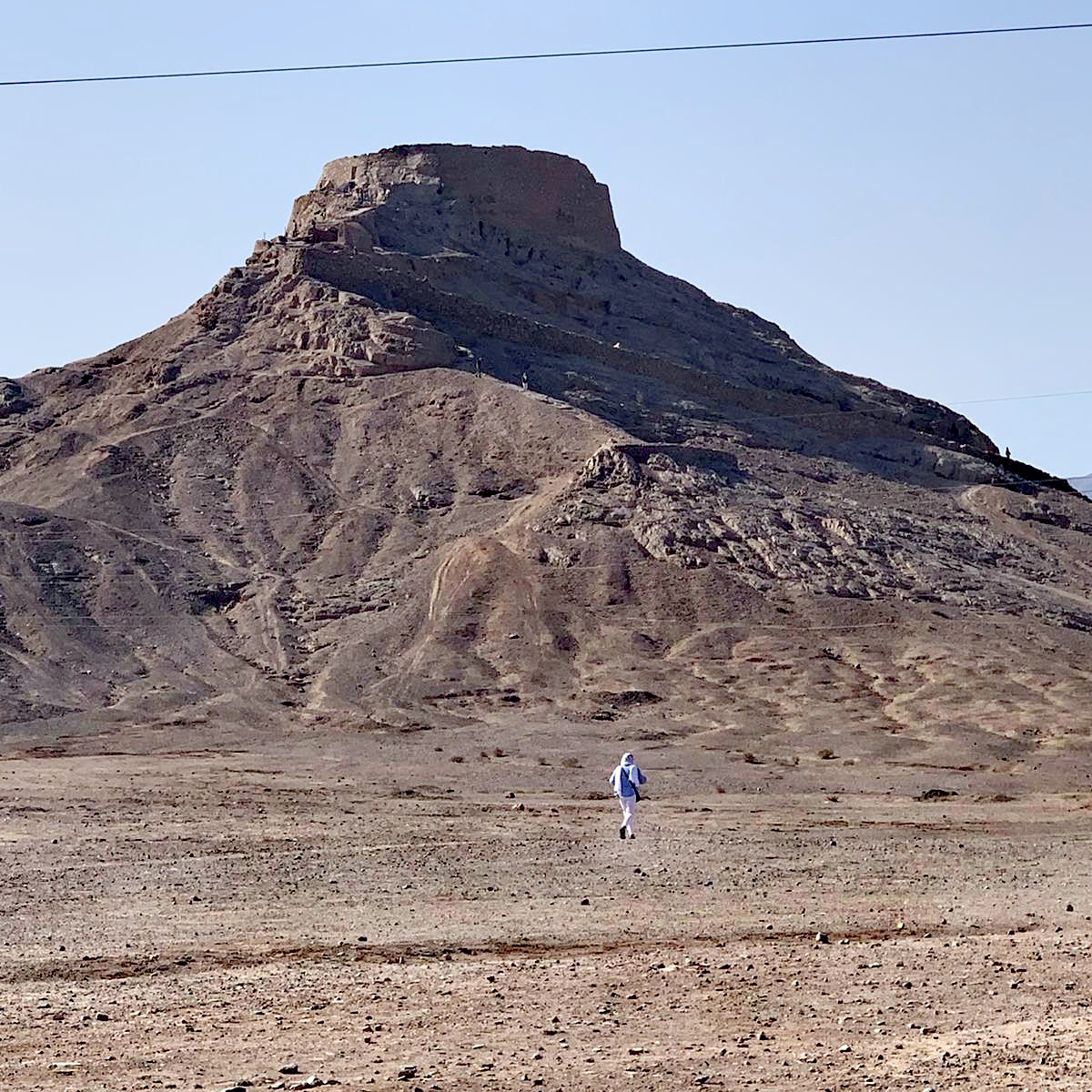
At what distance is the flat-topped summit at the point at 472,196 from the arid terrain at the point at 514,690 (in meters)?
0.18

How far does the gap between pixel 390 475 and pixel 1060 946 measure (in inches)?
1685

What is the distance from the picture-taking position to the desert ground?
11672 millimetres

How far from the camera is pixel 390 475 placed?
57188 millimetres

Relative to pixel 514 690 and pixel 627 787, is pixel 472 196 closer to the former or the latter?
pixel 514 690

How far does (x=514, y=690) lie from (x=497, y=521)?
1030cm

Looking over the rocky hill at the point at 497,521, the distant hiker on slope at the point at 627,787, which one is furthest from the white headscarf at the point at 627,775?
the rocky hill at the point at 497,521

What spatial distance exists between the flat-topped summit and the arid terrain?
0.18 metres

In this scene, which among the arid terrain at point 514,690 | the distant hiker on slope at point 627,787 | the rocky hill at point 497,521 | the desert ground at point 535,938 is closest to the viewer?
the desert ground at point 535,938

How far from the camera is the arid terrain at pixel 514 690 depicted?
1320 centimetres

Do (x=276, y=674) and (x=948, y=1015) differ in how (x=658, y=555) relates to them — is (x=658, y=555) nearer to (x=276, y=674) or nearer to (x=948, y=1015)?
(x=276, y=674)

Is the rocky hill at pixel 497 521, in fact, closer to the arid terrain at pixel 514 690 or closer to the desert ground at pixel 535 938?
the arid terrain at pixel 514 690

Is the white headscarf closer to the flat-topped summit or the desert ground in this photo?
the desert ground

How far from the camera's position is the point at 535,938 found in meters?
16.8

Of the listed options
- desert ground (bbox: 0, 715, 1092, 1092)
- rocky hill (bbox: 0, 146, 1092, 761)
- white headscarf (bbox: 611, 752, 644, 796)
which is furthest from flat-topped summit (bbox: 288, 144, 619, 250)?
white headscarf (bbox: 611, 752, 644, 796)
